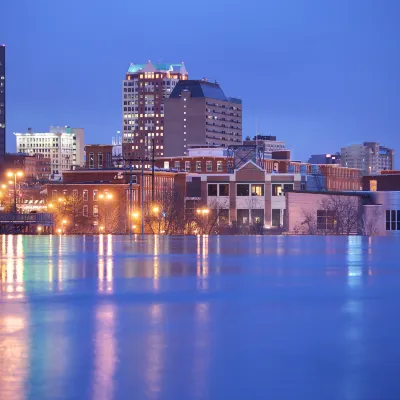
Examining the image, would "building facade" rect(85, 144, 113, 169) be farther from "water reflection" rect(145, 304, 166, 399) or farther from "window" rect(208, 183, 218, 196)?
"water reflection" rect(145, 304, 166, 399)

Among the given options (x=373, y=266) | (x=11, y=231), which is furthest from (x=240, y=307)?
(x=11, y=231)

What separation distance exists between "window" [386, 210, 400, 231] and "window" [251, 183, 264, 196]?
49.8m

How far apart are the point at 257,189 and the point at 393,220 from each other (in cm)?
5044

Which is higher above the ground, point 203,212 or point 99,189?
point 99,189

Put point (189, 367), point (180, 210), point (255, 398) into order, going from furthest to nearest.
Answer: point (180, 210) < point (189, 367) < point (255, 398)

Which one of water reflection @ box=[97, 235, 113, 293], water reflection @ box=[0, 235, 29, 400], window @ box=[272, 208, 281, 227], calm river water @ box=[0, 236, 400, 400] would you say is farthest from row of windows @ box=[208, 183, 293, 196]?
water reflection @ box=[0, 235, 29, 400]

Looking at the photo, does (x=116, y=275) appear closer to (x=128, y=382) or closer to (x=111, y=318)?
(x=111, y=318)

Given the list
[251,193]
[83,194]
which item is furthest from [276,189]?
[83,194]

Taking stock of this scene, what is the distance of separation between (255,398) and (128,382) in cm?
107

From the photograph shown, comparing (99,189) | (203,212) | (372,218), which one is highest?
(99,189)

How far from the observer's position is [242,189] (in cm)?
12638

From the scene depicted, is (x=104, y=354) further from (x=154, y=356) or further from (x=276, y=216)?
(x=276, y=216)

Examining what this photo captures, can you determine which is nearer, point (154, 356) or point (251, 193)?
point (154, 356)

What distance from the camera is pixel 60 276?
50.9ft
